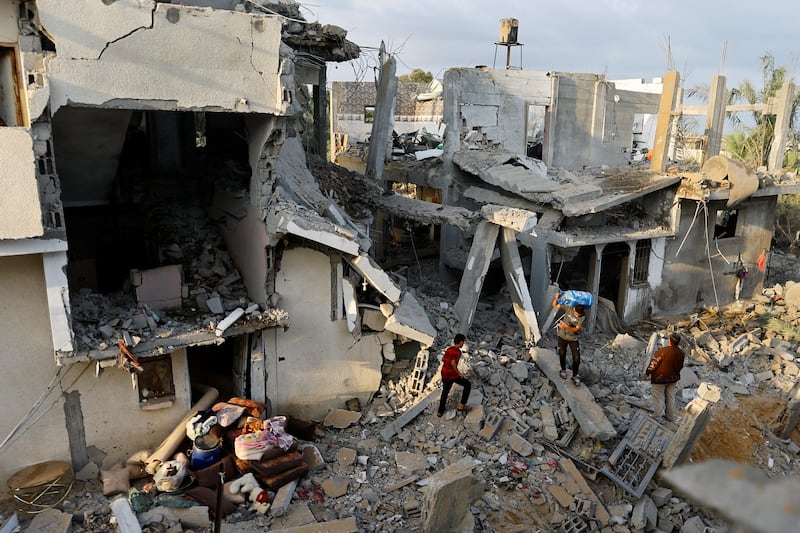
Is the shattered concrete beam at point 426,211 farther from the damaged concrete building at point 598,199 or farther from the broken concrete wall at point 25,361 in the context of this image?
the broken concrete wall at point 25,361

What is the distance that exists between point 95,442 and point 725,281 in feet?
60.2

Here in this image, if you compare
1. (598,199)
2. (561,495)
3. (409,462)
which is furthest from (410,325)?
(598,199)

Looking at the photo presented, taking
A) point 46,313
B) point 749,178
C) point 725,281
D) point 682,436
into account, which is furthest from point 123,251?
point 725,281

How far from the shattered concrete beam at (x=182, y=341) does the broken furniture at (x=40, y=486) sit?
1.77m

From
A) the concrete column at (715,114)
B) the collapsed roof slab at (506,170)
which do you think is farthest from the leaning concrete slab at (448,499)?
the concrete column at (715,114)

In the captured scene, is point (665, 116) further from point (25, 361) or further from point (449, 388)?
point (25, 361)

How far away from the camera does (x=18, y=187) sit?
23.2 ft

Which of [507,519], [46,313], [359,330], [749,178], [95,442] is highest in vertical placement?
[749,178]

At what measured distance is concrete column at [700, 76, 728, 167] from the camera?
1835cm

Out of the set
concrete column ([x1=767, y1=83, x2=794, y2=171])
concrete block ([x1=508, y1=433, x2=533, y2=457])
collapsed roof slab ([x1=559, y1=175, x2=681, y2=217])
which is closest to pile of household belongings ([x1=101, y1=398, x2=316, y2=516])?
concrete block ([x1=508, y1=433, x2=533, y2=457])

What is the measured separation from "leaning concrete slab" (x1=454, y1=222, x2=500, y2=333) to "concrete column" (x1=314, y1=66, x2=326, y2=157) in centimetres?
562

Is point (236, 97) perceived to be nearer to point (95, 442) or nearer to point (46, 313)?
point (46, 313)

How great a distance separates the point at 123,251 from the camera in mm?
11414

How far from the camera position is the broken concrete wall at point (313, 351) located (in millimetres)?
9891
